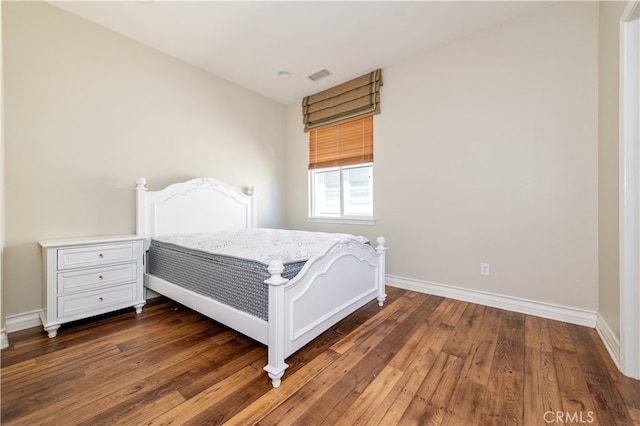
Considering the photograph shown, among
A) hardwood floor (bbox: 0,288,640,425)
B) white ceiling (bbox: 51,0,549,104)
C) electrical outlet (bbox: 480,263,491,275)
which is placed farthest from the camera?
electrical outlet (bbox: 480,263,491,275)

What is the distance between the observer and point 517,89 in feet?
7.92

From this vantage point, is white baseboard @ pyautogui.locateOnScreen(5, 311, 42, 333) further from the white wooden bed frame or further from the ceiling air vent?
the ceiling air vent

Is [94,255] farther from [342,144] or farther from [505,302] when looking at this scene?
[505,302]

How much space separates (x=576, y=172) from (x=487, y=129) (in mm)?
791

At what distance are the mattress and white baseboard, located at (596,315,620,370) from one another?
5.74ft

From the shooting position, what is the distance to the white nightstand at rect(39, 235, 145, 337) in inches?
78.1

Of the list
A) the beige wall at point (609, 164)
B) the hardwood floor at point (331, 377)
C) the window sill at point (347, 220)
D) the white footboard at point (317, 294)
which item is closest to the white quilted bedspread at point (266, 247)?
the white footboard at point (317, 294)

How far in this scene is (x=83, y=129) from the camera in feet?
7.83

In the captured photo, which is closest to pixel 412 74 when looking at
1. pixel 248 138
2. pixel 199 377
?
pixel 248 138

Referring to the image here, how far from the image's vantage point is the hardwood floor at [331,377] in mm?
1242

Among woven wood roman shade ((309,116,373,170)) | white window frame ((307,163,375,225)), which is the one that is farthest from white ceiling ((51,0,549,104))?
white window frame ((307,163,375,225))

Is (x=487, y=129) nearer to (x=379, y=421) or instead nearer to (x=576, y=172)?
(x=576, y=172)

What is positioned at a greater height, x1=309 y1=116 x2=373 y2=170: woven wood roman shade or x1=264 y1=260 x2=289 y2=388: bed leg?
x1=309 y1=116 x2=373 y2=170: woven wood roman shade

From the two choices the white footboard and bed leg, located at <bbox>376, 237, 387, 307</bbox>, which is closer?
the white footboard
